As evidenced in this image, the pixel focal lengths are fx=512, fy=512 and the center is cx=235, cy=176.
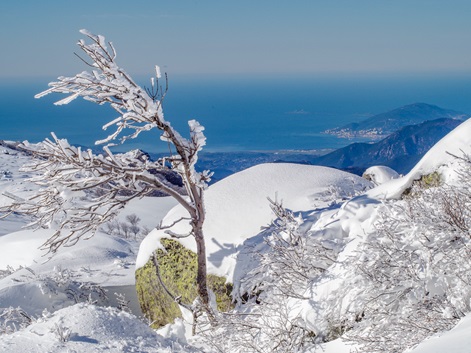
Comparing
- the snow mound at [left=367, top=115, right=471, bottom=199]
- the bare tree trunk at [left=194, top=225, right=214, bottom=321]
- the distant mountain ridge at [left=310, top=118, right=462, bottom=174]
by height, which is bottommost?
the distant mountain ridge at [left=310, top=118, right=462, bottom=174]

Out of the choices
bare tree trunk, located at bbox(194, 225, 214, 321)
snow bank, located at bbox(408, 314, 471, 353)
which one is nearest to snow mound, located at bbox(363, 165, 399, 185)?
bare tree trunk, located at bbox(194, 225, 214, 321)

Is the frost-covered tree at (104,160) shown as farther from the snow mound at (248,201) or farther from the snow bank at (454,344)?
the snow bank at (454,344)

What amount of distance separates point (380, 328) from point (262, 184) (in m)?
4.77

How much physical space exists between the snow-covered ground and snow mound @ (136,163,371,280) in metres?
0.02

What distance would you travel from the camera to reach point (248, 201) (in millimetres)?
8914

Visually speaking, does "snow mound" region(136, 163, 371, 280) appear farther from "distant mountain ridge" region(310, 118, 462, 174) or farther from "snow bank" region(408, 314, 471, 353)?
"distant mountain ridge" region(310, 118, 462, 174)

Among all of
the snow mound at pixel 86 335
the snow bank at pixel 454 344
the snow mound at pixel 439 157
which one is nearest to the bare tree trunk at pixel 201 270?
the snow mound at pixel 86 335

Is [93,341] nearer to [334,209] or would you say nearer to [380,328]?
[380,328]

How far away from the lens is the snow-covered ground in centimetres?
504

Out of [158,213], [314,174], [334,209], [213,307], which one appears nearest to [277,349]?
[213,307]

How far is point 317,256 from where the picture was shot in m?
6.66

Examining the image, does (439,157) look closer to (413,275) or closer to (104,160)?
(413,275)

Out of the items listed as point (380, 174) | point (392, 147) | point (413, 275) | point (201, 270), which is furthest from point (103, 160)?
point (392, 147)

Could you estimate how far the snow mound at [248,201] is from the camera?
823 centimetres
